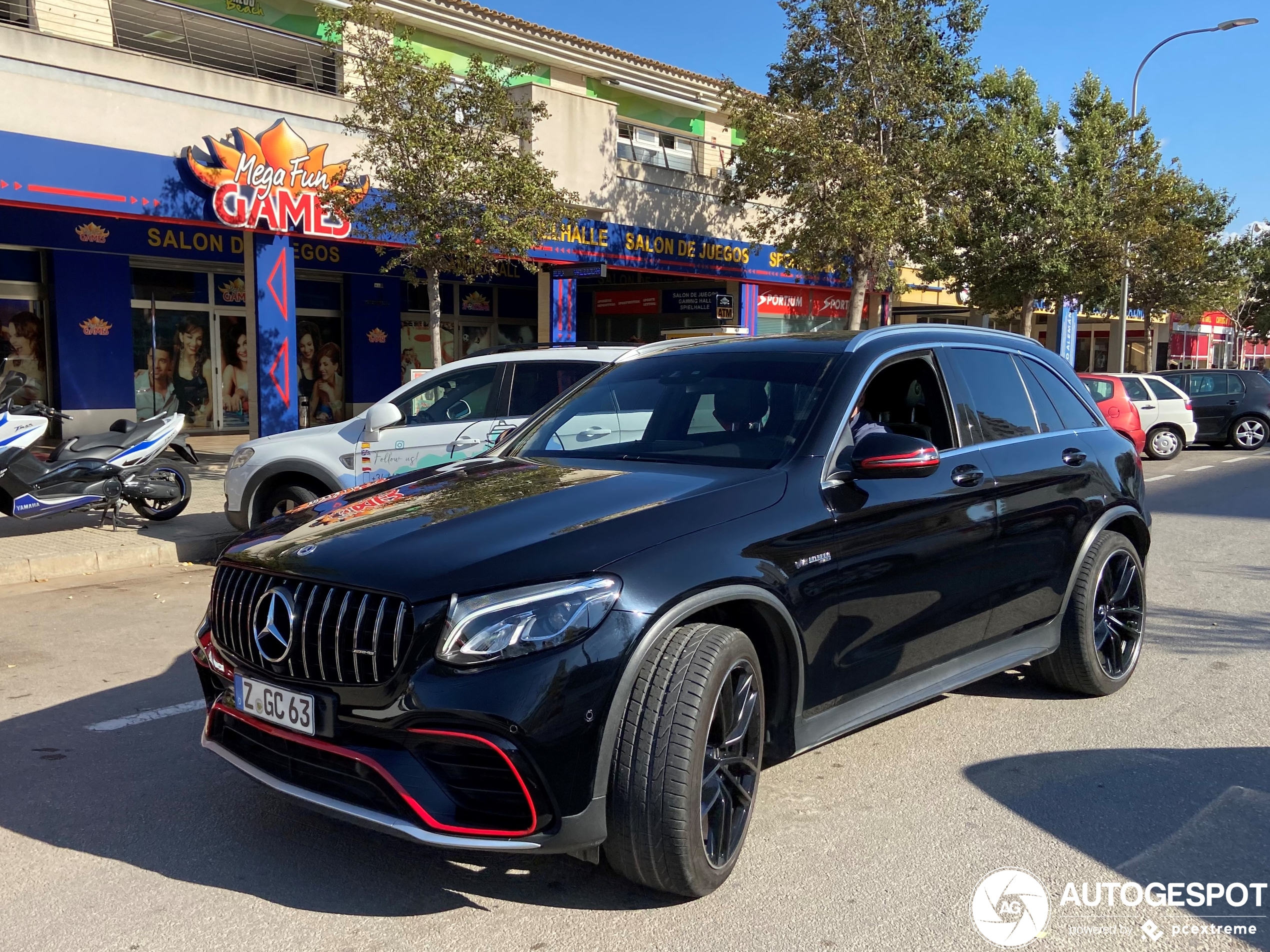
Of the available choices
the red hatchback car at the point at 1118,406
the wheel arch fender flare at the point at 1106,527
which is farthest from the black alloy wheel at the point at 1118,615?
the red hatchback car at the point at 1118,406

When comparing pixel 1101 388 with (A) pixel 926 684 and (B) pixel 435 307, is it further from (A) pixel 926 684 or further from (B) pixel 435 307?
(A) pixel 926 684

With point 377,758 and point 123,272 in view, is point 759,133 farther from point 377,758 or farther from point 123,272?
point 377,758

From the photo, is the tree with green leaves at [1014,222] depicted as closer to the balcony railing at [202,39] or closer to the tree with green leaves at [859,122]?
the tree with green leaves at [859,122]

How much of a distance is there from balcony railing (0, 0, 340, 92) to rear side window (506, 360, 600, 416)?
→ 10.8 metres

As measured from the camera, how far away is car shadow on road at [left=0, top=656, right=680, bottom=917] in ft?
10.4

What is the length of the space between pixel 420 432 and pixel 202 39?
13421 millimetres

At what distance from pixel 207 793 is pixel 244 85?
12595mm

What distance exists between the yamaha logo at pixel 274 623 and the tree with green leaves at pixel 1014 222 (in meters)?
17.9

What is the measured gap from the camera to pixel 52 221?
16.2m

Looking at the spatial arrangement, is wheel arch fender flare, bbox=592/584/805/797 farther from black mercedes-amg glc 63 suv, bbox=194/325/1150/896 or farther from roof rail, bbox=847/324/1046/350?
roof rail, bbox=847/324/1046/350

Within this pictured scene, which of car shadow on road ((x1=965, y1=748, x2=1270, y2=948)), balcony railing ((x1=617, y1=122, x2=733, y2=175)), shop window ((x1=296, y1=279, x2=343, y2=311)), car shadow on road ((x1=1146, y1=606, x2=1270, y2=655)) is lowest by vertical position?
car shadow on road ((x1=1146, y1=606, x2=1270, y2=655))

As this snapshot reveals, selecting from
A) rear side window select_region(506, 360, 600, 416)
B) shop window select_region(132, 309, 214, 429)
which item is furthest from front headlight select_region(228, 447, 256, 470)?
shop window select_region(132, 309, 214, 429)

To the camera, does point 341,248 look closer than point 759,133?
No

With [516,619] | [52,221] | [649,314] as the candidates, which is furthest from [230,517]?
[649,314]
